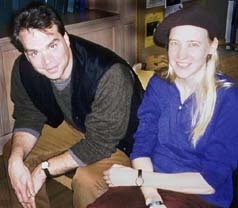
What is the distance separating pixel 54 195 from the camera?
6.69 ft

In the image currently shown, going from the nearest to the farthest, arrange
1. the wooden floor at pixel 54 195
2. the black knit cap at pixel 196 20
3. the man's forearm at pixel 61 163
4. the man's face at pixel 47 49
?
the black knit cap at pixel 196 20, the man's face at pixel 47 49, the man's forearm at pixel 61 163, the wooden floor at pixel 54 195

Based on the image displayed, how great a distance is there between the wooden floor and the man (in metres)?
0.45

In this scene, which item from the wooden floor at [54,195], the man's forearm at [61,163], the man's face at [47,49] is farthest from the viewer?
the wooden floor at [54,195]

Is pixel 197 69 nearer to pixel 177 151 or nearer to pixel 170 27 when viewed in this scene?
pixel 170 27

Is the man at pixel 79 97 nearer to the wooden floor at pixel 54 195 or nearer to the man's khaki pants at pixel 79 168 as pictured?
the man's khaki pants at pixel 79 168

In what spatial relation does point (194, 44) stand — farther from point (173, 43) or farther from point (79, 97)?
point (79, 97)

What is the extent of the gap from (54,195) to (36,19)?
98 centimetres

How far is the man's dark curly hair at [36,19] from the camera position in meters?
1.36

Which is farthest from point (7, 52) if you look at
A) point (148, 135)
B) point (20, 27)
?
point (148, 135)

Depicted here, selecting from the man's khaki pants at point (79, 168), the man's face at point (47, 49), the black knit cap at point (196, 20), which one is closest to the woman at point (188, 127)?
the black knit cap at point (196, 20)

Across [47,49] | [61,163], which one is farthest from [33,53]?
[61,163]

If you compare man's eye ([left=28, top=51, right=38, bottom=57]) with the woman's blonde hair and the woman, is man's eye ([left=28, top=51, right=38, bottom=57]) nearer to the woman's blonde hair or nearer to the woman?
the woman

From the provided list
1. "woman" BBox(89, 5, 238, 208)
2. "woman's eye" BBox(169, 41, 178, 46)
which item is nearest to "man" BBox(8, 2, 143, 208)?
"woman" BBox(89, 5, 238, 208)

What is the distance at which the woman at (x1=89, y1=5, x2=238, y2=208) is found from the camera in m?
1.18
